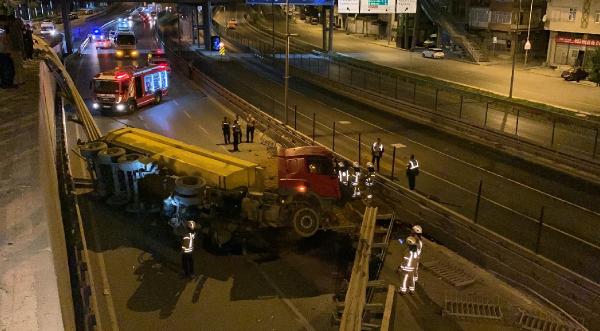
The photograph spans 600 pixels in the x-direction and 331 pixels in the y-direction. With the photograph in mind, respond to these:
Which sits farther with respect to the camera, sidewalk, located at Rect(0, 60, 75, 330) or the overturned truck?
the overturned truck

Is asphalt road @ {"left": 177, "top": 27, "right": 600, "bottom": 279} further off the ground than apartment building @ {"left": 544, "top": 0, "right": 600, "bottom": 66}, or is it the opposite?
apartment building @ {"left": 544, "top": 0, "right": 600, "bottom": 66}

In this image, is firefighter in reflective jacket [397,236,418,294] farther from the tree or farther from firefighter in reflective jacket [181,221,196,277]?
the tree

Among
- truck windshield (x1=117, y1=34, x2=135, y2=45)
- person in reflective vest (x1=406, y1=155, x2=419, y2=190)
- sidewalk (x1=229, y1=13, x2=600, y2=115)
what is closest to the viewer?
person in reflective vest (x1=406, y1=155, x2=419, y2=190)

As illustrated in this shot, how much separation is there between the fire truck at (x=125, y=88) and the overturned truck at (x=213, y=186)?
1246cm

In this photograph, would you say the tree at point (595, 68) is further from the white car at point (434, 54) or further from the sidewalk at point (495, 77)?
the white car at point (434, 54)

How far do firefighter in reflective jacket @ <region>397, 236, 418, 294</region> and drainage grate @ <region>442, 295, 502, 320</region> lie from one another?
86 cm

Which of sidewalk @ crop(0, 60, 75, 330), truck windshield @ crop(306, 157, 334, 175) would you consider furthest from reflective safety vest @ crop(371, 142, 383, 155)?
sidewalk @ crop(0, 60, 75, 330)

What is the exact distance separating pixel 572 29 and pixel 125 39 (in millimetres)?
43408

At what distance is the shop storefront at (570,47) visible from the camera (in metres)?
49.1

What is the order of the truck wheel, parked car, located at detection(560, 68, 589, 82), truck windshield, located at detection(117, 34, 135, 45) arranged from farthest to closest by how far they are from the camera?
truck windshield, located at detection(117, 34, 135, 45), parked car, located at detection(560, 68, 589, 82), the truck wheel

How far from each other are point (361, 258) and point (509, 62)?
4902 cm

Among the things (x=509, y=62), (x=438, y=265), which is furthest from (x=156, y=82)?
(x=509, y=62)

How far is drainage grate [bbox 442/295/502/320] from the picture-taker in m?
11.6

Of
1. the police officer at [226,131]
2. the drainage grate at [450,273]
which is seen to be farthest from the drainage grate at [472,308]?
the police officer at [226,131]
